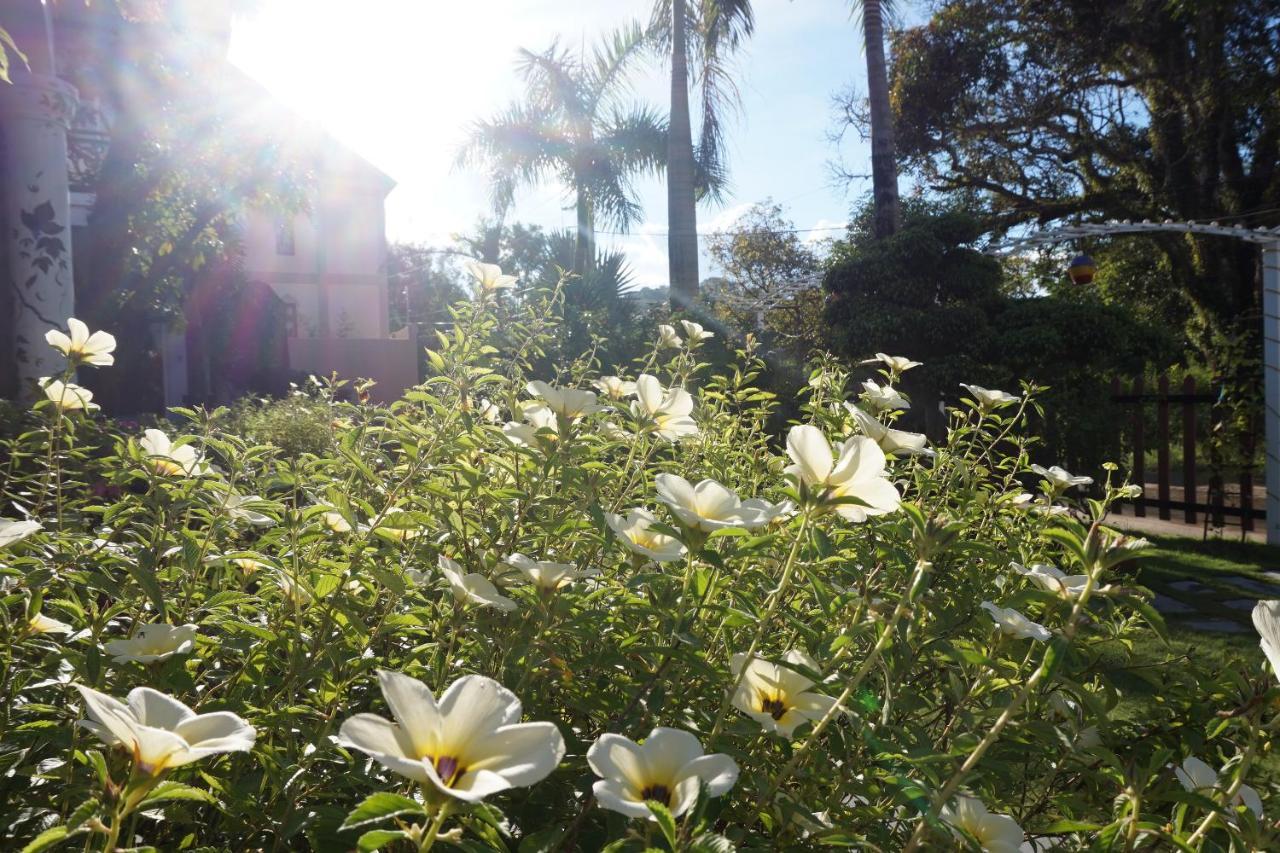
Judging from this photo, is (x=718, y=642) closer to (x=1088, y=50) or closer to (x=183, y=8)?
(x=183, y=8)

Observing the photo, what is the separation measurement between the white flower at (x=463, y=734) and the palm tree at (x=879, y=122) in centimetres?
893

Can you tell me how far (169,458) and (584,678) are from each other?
63 centimetres

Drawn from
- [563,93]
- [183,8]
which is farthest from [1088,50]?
[183,8]

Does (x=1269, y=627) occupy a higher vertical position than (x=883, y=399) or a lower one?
lower

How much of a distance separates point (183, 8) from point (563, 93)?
7396 millimetres

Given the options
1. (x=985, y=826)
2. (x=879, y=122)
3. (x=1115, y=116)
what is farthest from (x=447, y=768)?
(x=1115, y=116)

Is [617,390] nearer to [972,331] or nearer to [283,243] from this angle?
[972,331]

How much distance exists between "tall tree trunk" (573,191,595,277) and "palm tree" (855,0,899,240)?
14.4ft

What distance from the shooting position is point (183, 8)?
7.50 meters

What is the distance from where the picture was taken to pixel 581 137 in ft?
46.6

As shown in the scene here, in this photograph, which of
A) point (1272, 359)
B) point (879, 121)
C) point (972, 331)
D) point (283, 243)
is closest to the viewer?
point (1272, 359)

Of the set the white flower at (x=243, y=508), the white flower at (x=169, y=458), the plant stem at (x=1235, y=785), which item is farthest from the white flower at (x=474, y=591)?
the plant stem at (x=1235, y=785)

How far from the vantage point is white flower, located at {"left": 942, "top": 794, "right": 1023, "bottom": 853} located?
0.73 meters

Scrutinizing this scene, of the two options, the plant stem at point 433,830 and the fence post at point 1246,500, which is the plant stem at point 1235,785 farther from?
the fence post at point 1246,500
